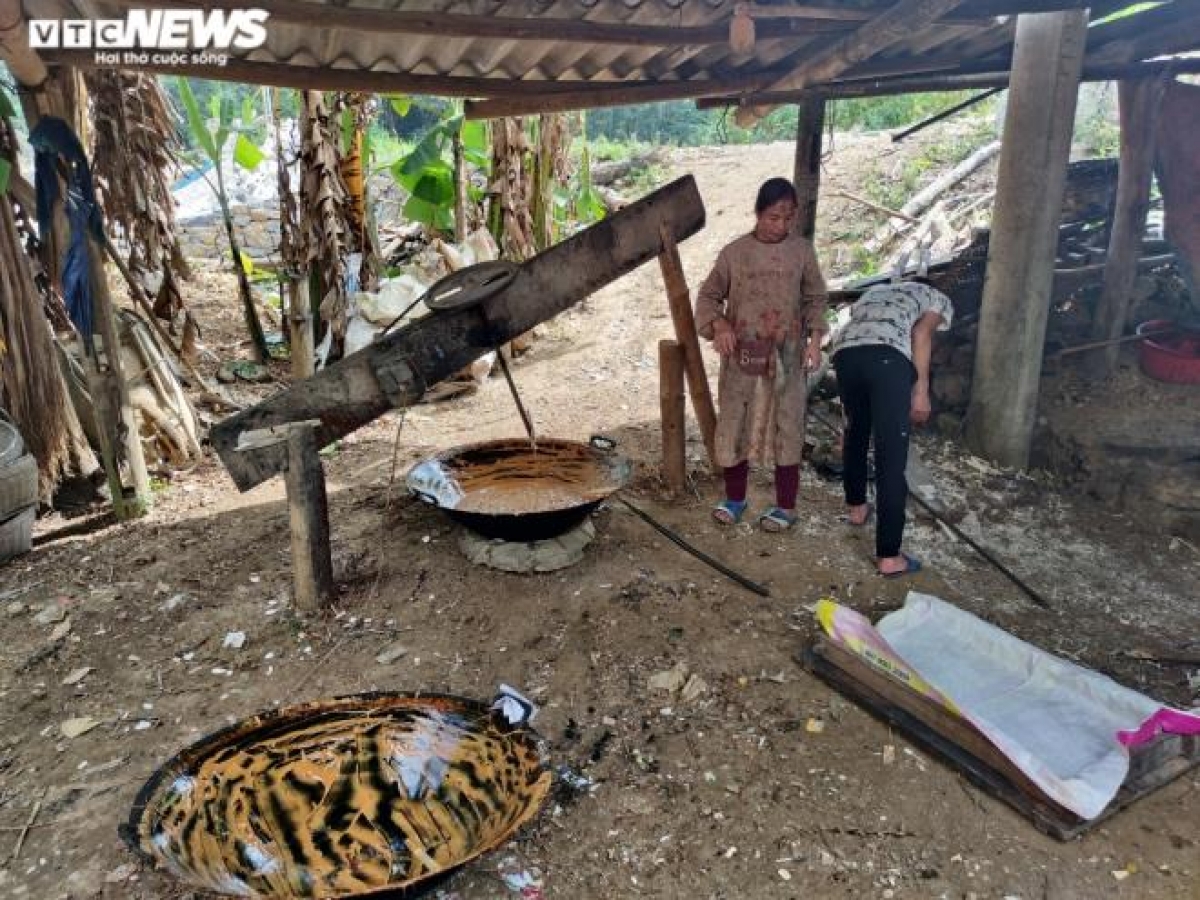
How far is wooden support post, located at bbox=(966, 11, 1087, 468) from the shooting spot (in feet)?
16.0

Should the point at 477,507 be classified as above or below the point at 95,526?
above

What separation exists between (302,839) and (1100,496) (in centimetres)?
517

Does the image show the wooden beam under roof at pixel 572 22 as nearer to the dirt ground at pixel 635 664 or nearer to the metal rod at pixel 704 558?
the metal rod at pixel 704 558

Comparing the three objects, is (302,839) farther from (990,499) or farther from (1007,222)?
(1007,222)

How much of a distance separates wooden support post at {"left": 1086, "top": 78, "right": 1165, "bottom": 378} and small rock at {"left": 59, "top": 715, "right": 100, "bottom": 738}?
661cm

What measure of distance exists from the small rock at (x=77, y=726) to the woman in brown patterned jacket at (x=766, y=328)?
315 centimetres

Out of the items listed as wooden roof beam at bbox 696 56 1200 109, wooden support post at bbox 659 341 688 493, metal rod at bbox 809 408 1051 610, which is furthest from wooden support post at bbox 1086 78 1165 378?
wooden support post at bbox 659 341 688 493

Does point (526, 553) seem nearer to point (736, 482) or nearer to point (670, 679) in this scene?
point (670, 679)

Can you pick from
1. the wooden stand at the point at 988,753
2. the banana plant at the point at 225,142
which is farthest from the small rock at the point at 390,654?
the banana plant at the point at 225,142

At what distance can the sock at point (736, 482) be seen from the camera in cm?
471

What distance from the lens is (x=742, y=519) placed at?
189 inches

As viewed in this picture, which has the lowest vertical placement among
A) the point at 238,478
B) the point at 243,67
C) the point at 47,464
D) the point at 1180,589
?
the point at 1180,589

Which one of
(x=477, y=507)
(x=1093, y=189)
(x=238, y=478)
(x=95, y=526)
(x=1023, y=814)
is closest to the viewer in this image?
(x=1023, y=814)

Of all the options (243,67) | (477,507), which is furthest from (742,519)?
(243,67)
